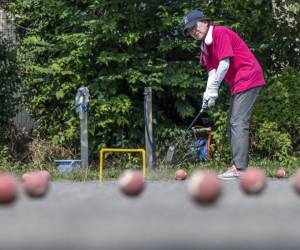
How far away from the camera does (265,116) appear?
306 inches

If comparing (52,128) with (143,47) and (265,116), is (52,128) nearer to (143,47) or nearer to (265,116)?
(143,47)

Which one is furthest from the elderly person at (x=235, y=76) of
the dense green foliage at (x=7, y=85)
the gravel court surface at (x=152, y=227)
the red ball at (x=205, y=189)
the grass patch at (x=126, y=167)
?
the gravel court surface at (x=152, y=227)

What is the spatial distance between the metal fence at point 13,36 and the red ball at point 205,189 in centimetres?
786

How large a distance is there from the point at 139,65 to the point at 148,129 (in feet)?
2.57

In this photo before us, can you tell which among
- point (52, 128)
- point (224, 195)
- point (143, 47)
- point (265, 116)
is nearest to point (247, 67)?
point (265, 116)

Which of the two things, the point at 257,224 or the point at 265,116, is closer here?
the point at 257,224

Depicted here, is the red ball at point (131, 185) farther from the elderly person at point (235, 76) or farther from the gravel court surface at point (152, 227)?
the elderly person at point (235, 76)

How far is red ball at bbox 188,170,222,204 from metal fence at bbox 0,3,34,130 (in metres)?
7.86

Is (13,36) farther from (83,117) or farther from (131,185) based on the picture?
(131,185)

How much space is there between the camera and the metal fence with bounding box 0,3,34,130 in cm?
895

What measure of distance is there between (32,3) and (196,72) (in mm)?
2358

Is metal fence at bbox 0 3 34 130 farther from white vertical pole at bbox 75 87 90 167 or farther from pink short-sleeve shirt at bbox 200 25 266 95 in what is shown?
pink short-sleeve shirt at bbox 200 25 266 95

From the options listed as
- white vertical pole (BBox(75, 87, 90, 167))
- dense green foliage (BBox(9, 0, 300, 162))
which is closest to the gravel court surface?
white vertical pole (BBox(75, 87, 90, 167))

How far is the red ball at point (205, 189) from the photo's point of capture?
1082 mm
